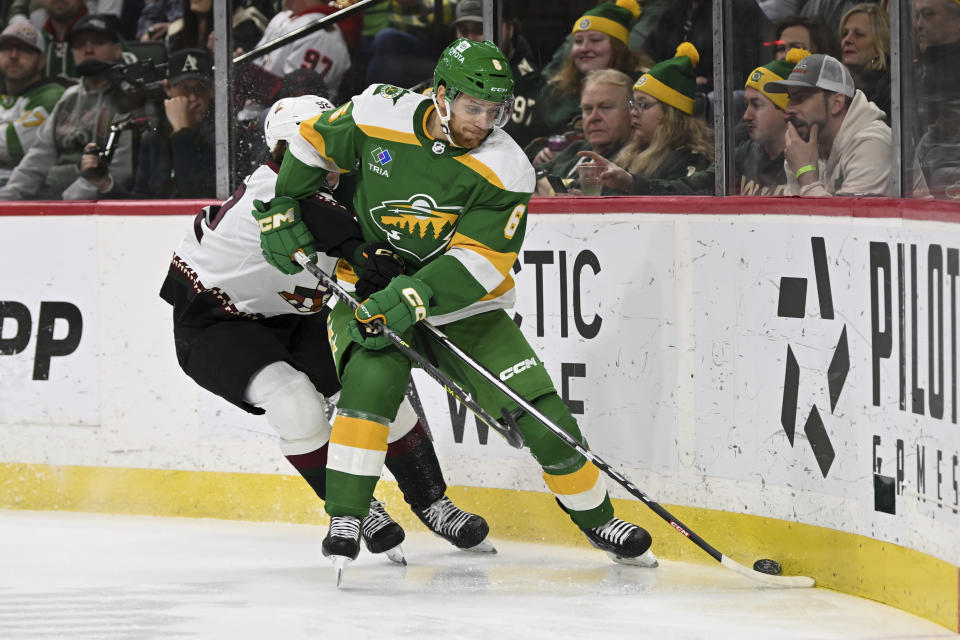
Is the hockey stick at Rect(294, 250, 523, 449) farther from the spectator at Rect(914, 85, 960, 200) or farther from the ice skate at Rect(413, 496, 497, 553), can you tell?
the spectator at Rect(914, 85, 960, 200)

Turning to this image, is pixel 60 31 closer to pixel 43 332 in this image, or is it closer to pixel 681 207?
pixel 43 332

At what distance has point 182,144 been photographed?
15.1 ft

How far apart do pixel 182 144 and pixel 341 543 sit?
175cm

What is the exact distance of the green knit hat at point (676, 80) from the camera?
3939mm

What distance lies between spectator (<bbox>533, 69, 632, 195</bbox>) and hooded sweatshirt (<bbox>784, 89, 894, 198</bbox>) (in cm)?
65

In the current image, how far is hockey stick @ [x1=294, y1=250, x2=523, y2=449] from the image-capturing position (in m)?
3.40

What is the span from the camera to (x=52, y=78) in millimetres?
4789

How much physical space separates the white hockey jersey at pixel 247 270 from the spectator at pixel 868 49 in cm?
135

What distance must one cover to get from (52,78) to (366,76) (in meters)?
1.08

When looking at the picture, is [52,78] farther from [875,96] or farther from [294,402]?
[875,96]

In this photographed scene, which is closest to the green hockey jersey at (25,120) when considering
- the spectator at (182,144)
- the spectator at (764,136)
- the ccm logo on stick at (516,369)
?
the spectator at (182,144)

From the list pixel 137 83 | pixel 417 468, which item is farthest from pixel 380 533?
pixel 137 83

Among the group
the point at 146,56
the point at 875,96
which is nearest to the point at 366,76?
the point at 146,56

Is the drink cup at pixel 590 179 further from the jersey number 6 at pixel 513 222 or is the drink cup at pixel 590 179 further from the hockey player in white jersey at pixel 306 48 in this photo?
the hockey player in white jersey at pixel 306 48
